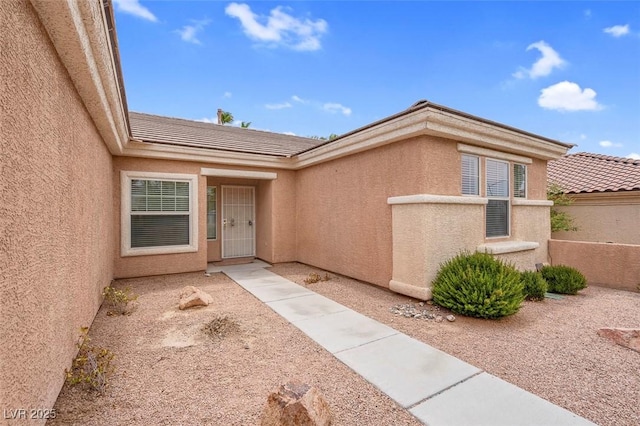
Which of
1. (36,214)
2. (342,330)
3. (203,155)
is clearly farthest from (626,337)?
(203,155)

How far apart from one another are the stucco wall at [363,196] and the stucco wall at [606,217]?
23.2ft

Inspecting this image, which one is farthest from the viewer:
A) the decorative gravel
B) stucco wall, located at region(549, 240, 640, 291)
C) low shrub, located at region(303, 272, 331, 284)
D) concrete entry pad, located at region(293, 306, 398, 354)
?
low shrub, located at region(303, 272, 331, 284)

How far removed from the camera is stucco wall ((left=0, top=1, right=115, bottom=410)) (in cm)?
185

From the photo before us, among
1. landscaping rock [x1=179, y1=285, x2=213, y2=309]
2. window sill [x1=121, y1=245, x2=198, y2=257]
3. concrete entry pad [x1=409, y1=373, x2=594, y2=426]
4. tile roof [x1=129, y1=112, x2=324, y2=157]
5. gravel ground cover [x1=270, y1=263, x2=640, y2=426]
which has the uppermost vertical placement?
tile roof [x1=129, y1=112, x2=324, y2=157]

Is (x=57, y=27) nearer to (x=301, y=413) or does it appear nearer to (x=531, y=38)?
(x=301, y=413)

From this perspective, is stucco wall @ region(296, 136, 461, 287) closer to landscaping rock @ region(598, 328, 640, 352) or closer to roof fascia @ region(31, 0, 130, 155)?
landscaping rock @ region(598, 328, 640, 352)

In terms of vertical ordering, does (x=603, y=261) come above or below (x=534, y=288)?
above

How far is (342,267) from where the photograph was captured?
816 centimetres

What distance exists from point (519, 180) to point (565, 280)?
2.72m

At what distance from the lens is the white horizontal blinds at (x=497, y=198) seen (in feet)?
23.3

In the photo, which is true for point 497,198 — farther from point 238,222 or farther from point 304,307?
point 238,222

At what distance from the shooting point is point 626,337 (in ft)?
13.4

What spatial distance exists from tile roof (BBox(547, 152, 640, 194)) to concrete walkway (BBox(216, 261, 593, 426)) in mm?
9764

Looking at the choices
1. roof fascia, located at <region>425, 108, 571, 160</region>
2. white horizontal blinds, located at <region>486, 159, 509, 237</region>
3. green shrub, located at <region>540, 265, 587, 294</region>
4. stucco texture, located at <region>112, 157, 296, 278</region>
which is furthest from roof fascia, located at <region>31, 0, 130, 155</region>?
green shrub, located at <region>540, 265, 587, 294</region>
